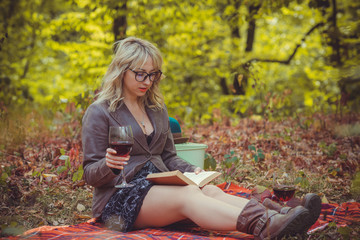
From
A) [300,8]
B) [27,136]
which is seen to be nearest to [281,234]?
[27,136]

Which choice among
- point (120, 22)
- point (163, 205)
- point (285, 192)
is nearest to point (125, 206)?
point (163, 205)

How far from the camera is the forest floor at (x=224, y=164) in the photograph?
3.00m

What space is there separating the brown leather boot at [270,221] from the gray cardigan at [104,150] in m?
0.80

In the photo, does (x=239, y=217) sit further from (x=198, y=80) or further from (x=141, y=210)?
(x=198, y=80)

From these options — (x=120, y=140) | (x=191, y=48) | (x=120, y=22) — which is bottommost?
(x=120, y=140)

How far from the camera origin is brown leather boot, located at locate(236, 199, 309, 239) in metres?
2.08

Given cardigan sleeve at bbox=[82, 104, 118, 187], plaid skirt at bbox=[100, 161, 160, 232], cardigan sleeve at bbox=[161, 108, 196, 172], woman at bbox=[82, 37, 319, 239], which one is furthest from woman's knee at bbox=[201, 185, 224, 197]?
cardigan sleeve at bbox=[82, 104, 118, 187]

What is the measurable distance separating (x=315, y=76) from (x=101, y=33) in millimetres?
7260

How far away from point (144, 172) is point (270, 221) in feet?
3.42

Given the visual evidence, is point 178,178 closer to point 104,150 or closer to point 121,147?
point 121,147

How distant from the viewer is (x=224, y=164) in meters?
4.18

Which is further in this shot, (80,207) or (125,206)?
(80,207)

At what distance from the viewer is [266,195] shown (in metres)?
2.84

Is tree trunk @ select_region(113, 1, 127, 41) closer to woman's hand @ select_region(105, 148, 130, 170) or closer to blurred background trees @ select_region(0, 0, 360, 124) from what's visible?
blurred background trees @ select_region(0, 0, 360, 124)
